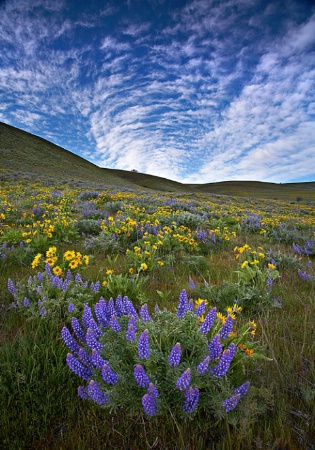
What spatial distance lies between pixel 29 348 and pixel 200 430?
1.31 metres

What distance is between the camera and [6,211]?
7.08 m

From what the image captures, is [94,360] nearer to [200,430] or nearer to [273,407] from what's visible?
[200,430]

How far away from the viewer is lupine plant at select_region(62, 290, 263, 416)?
133cm

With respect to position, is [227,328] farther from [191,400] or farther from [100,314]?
[100,314]

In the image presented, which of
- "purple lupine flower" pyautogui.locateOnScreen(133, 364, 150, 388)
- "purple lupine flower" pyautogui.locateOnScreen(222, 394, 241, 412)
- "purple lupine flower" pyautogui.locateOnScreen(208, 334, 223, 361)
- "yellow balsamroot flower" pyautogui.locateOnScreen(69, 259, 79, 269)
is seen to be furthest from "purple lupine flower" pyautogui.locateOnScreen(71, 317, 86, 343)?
"yellow balsamroot flower" pyautogui.locateOnScreen(69, 259, 79, 269)

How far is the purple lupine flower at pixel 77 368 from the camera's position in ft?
4.72

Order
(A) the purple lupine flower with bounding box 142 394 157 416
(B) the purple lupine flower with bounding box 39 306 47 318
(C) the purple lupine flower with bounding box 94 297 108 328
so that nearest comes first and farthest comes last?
(A) the purple lupine flower with bounding box 142 394 157 416
(C) the purple lupine flower with bounding box 94 297 108 328
(B) the purple lupine flower with bounding box 39 306 47 318

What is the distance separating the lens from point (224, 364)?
1.37 meters

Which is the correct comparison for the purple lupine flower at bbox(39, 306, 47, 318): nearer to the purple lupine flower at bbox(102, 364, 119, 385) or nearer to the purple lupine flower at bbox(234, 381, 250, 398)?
the purple lupine flower at bbox(102, 364, 119, 385)

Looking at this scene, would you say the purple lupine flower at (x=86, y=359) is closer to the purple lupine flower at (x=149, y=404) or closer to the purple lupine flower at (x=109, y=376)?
the purple lupine flower at (x=109, y=376)

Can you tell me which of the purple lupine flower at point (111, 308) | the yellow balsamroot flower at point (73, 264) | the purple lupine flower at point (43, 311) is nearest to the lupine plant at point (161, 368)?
the purple lupine flower at point (111, 308)

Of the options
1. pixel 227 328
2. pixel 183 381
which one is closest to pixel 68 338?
Result: pixel 183 381

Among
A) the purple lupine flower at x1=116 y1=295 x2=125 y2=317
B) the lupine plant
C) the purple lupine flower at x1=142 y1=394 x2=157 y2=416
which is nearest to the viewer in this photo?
the purple lupine flower at x1=142 y1=394 x2=157 y2=416

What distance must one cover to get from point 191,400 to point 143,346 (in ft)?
1.28
